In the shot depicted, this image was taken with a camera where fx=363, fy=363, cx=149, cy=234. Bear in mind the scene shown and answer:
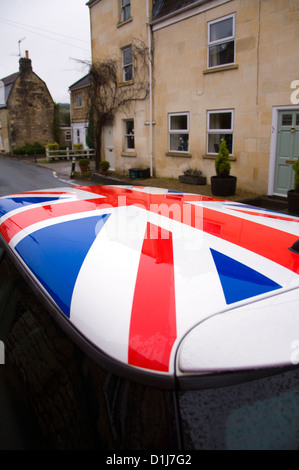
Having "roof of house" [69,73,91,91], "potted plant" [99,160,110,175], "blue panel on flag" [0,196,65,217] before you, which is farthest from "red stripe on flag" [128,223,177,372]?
"roof of house" [69,73,91,91]

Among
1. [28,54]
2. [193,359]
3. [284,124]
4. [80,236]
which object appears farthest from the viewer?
[28,54]

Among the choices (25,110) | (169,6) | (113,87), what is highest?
(169,6)

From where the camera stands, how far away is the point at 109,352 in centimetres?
114

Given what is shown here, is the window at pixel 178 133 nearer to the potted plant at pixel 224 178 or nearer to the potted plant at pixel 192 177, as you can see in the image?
the potted plant at pixel 192 177

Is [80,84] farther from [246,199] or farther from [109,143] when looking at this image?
[246,199]

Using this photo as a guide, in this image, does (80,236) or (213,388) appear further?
(80,236)

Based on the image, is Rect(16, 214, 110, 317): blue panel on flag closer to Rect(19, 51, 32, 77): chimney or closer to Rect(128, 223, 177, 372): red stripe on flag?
Rect(128, 223, 177, 372): red stripe on flag

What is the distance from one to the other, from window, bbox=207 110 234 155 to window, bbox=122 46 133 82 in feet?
20.0

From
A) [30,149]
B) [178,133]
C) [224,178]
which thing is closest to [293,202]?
[224,178]

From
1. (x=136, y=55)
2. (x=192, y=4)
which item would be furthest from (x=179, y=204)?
(x=136, y=55)

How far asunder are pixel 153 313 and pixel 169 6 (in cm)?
1658

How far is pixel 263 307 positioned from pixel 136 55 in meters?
17.3

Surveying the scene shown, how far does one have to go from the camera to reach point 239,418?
1.08 metres
